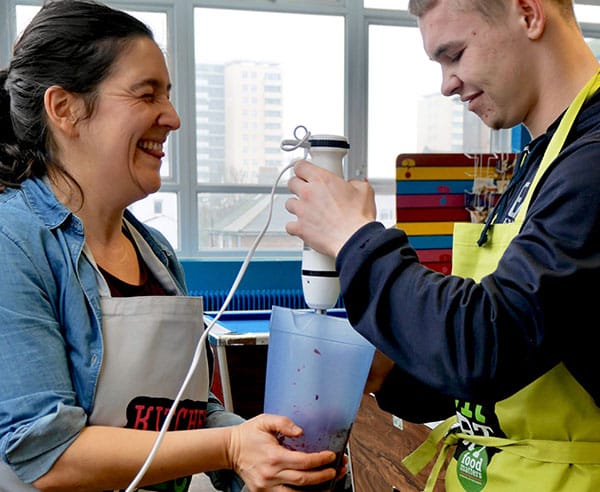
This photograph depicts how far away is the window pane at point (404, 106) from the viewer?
5305 mm

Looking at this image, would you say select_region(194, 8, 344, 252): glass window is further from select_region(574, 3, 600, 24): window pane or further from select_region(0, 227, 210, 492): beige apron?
select_region(0, 227, 210, 492): beige apron

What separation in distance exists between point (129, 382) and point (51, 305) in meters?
0.18

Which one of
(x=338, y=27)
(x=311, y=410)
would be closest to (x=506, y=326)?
(x=311, y=410)

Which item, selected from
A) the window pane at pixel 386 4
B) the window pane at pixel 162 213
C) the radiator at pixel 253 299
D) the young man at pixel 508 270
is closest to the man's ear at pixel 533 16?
the young man at pixel 508 270

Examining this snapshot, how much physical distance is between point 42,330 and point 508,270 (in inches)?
25.7

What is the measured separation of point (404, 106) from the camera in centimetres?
538

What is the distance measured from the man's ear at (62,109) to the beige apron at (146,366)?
0.79 ft

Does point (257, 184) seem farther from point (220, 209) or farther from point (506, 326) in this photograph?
point (506, 326)

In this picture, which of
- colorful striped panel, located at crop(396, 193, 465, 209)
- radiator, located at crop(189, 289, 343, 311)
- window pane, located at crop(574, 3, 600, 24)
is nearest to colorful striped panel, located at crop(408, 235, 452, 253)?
colorful striped panel, located at crop(396, 193, 465, 209)

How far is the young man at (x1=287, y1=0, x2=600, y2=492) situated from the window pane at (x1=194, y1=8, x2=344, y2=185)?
413 cm

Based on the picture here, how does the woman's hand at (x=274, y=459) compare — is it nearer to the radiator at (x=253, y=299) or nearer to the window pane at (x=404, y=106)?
the radiator at (x=253, y=299)

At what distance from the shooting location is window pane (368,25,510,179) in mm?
5305

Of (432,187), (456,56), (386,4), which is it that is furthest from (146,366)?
(386,4)

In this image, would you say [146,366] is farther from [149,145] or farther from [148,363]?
[149,145]
